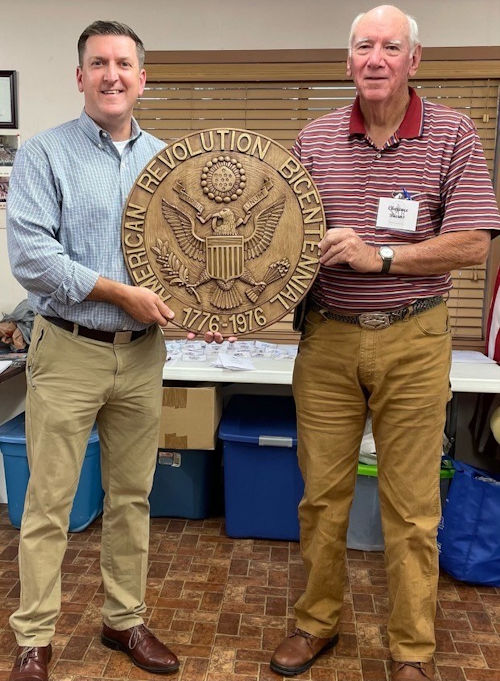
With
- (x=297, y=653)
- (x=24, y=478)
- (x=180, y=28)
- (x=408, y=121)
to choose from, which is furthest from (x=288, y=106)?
(x=297, y=653)

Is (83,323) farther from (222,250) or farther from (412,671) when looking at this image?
(412,671)

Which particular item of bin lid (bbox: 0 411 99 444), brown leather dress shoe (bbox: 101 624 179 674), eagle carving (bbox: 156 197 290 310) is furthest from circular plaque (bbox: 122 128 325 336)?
bin lid (bbox: 0 411 99 444)

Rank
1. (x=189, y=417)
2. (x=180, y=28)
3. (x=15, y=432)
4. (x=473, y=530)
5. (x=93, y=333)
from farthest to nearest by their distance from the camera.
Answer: (x=180, y=28) → (x=15, y=432) → (x=189, y=417) → (x=473, y=530) → (x=93, y=333)

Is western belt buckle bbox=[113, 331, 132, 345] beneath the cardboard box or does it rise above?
above

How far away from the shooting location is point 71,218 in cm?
176

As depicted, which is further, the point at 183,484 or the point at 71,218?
the point at 183,484

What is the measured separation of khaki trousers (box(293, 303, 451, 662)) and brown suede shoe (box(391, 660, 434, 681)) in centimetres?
2

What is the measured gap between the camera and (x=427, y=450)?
1.88m

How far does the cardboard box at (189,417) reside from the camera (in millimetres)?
2863

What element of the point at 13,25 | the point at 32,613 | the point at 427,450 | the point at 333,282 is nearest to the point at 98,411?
the point at 32,613

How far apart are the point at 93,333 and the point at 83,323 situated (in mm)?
51

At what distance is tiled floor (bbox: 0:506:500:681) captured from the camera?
6.72 feet

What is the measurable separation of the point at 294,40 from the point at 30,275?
2.14m

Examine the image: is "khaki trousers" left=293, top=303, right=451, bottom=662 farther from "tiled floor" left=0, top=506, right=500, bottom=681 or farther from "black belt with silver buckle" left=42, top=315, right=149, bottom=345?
"black belt with silver buckle" left=42, top=315, right=149, bottom=345
